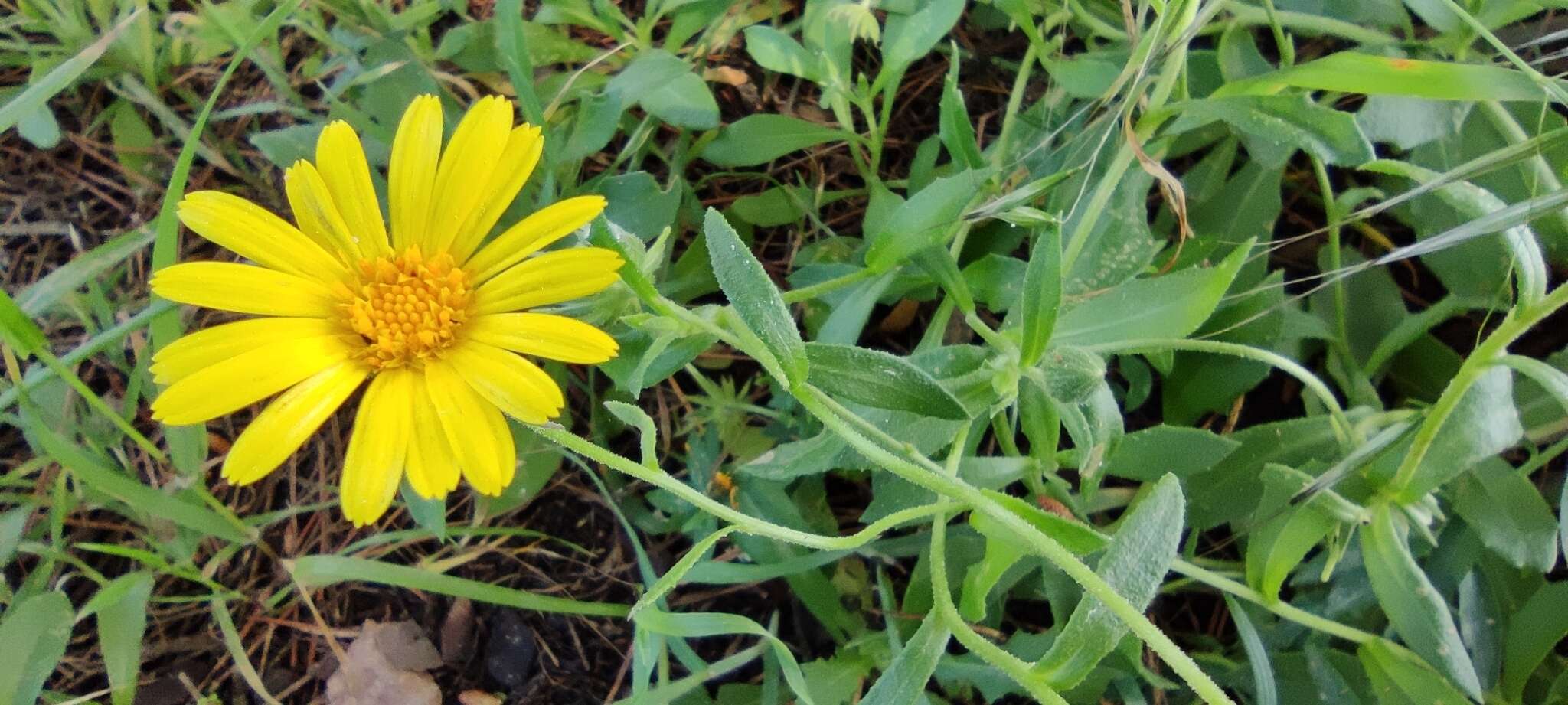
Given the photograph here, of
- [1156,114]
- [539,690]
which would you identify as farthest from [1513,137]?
[539,690]

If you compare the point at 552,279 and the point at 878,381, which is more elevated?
the point at 552,279

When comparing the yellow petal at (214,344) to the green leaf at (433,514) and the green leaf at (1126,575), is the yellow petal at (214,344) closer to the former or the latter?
the green leaf at (433,514)

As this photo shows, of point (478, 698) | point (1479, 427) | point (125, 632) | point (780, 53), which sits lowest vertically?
point (478, 698)

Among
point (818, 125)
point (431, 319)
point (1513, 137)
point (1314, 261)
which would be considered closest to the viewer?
point (431, 319)

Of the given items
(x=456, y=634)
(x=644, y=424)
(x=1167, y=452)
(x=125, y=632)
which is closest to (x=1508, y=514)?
(x=1167, y=452)

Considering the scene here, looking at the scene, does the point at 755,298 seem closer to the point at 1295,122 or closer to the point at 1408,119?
the point at 1295,122

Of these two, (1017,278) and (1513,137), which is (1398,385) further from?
(1017,278)

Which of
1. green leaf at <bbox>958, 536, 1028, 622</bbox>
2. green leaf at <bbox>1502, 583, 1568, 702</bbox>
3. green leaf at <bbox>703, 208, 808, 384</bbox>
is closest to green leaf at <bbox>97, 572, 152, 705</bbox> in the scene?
green leaf at <bbox>703, 208, 808, 384</bbox>
